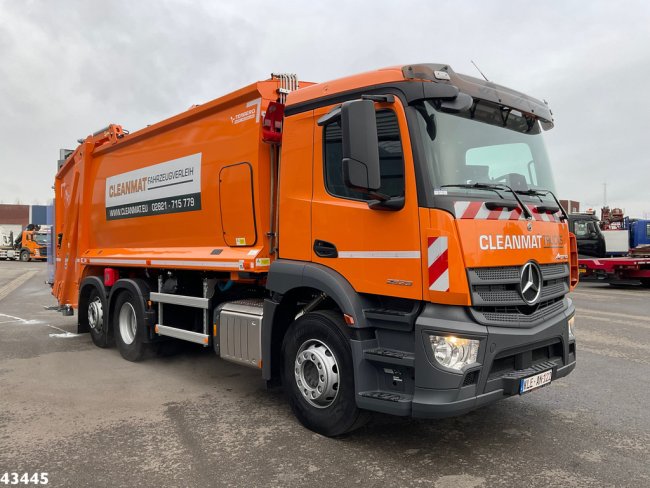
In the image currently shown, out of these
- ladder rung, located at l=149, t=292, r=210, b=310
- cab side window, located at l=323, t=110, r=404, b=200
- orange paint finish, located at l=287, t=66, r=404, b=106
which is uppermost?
orange paint finish, located at l=287, t=66, r=404, b=106

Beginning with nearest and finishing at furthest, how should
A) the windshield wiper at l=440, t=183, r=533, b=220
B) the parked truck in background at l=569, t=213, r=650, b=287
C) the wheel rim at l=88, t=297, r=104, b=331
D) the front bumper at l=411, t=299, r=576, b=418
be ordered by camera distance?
the front bumper at l=411, t=299, r=576, b=418 < the windshield wiper at l=440, t=183, r=533, b=220 < the wheel rim at l=88, t=297, r=104, b=331 < the parked truck in background at l=569, t=213, r=650, b=287

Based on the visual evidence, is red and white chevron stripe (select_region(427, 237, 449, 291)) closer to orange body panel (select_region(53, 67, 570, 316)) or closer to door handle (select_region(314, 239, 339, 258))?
orange body panel (select_region(53, 67, 570, 316))

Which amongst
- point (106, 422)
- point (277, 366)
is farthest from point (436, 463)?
point (106, 422)

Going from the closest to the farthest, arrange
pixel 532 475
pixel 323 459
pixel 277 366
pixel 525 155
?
pixel 532 475 < pixel 323 459 < pixel 525 155 < pixel 277 366

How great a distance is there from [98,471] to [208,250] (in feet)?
8.40

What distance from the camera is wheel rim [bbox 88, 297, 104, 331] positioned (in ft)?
25.4

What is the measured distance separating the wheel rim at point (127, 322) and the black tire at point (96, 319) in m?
0.40

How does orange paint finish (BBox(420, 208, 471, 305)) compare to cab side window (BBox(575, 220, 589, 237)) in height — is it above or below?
below

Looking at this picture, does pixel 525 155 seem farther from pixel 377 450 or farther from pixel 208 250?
pixel 208 250

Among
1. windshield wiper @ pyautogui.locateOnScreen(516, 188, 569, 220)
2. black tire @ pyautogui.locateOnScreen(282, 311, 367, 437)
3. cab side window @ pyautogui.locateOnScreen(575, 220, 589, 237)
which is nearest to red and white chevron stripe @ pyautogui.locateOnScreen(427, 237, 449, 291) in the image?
black tire @ pyautogui.locateOnScreen(282, 311, 367, 437)

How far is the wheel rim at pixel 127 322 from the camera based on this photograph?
7043 mm

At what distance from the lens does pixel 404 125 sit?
3656 mm

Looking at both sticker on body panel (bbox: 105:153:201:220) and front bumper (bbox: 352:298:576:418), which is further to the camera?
sticker on body panel (bbox: 105:153:201:220)

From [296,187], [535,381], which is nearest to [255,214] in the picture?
[296,187]
